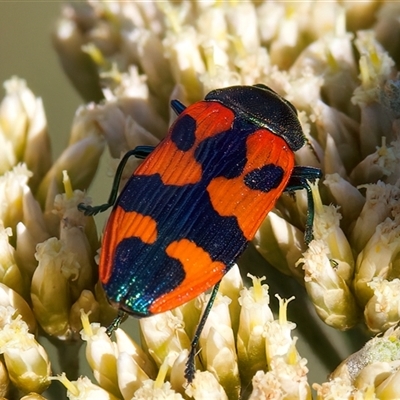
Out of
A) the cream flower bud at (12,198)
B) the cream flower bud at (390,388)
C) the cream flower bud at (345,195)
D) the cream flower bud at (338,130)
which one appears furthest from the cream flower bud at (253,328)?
the cream flower bud at (12,198)

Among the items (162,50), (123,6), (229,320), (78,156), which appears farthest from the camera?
(123,6)

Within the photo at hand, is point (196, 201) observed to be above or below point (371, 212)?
above

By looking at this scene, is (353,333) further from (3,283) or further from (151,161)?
(3,283)

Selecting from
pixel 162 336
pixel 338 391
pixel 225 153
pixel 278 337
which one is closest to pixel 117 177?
pixel 225 153

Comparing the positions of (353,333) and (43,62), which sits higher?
(43,62)

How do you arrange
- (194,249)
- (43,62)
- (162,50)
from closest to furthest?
(194,249), (162,50), (43,62)

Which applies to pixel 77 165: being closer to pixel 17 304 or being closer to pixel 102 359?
pixel 17 304

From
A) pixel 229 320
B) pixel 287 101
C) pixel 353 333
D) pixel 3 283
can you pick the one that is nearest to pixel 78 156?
pixel 3 283
